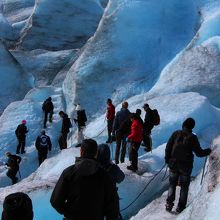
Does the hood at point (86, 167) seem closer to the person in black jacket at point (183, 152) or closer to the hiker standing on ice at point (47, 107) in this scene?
the person in black jacket at point (183, 152)

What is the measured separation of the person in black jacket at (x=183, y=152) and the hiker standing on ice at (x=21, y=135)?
12.4m

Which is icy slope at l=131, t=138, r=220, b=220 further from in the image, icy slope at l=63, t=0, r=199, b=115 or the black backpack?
icy slope at l=63, t=0, r=199, b=115

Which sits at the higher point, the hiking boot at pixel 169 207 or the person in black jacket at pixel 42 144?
the hiking boot at pixel 169 207

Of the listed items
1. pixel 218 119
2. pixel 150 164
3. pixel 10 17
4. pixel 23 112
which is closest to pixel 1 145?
pixel 23 112

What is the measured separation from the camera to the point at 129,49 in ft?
84.4

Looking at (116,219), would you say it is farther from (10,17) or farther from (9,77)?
(10,17)

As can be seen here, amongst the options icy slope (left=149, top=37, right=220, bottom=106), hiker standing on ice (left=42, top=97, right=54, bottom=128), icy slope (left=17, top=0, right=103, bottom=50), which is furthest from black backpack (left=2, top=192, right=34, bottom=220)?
icy slope (left=17, top=0, right=103, bottom=50)

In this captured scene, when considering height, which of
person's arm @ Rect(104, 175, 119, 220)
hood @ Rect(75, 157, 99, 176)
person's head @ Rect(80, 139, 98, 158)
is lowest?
person's arm @ Rect(104, 175, 119, 220)

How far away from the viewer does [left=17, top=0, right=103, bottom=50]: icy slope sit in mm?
41344

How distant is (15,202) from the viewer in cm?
432

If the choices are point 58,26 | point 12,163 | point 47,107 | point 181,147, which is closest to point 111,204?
point 181,147

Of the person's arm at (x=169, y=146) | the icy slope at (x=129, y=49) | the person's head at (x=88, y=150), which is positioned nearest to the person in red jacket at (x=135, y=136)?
the person's arm at (x=169, y=146)

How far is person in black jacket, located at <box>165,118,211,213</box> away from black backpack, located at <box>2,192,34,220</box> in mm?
4488

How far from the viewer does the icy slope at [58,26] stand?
4134 cm
